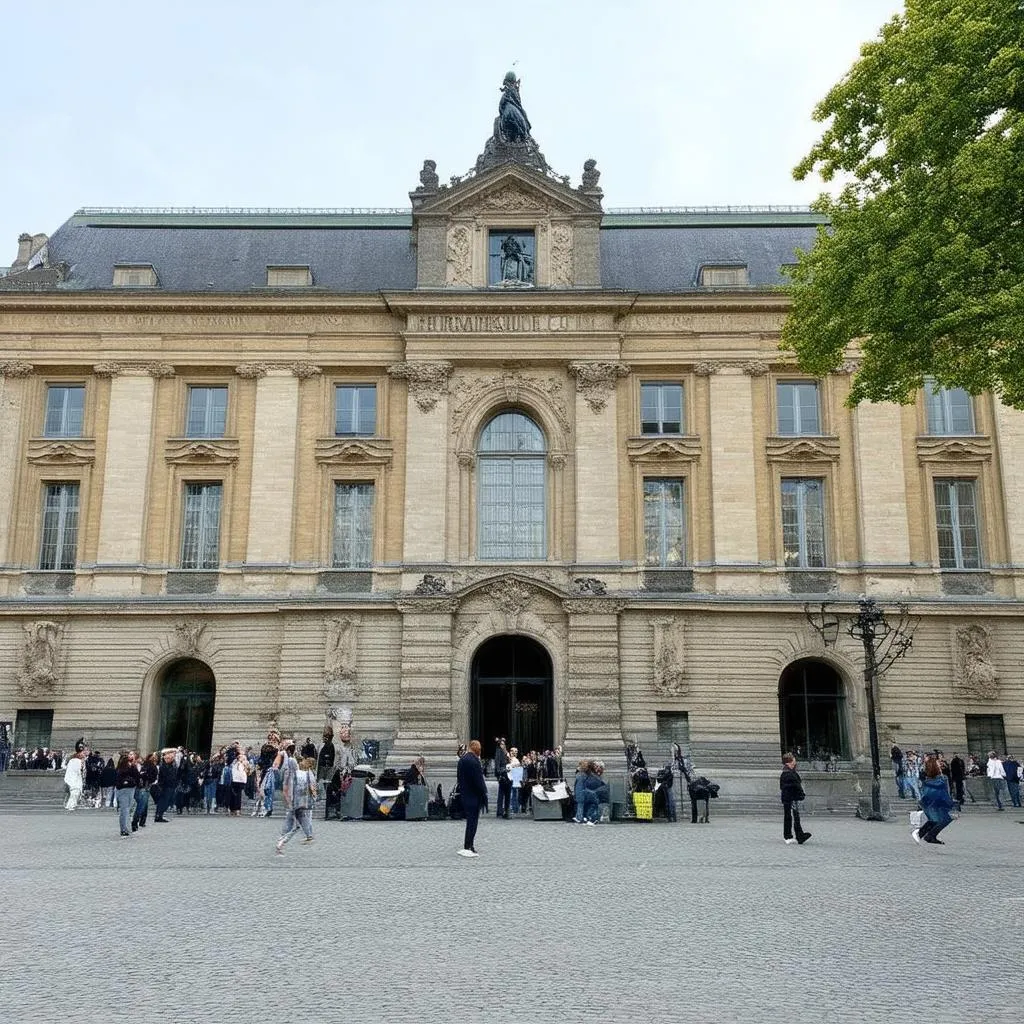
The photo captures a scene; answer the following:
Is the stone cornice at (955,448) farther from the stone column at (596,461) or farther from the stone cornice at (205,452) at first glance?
the stone cornice at (205,452)

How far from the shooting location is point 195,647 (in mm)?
35875

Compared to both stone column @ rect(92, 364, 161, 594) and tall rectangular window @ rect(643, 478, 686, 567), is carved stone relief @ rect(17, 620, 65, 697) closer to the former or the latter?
stone column @ rect(92, 364, 161, 594)

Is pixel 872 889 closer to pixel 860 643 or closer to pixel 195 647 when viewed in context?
pixel 860 643

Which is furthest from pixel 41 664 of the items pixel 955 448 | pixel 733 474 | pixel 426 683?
pixel 955 448

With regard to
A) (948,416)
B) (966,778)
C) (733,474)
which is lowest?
(966,778)

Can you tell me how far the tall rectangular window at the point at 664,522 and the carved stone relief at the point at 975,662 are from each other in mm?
9363

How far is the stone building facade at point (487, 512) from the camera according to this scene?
35.1 metres

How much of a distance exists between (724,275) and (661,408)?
17.9 ft

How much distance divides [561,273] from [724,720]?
54.0ft

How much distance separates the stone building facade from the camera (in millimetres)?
35062

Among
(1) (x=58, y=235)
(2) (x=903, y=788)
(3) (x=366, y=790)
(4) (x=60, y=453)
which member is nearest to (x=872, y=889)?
(3) (x=366, y=790)

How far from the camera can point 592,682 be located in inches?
1363

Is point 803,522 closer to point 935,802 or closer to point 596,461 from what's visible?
point 596,461

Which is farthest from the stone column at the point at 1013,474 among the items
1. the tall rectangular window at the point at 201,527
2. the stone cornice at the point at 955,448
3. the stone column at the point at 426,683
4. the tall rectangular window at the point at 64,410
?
the stone column at the point at 426,683
